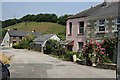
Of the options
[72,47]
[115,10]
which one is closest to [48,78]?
[115,10]

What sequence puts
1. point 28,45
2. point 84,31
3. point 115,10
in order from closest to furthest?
point 115,10 < point 84,31 < point 28,45

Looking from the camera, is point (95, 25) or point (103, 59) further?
point (95, 25)

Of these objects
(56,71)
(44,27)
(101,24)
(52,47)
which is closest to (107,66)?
(56,71)

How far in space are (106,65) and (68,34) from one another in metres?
17.7

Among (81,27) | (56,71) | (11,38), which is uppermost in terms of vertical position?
(81,27)

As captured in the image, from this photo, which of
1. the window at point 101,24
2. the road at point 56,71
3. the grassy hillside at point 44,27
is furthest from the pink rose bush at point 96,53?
the grassy hillside at point 44,27

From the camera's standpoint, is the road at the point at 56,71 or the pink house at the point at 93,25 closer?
the road at the point at 56,71

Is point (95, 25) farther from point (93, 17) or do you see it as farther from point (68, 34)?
point (68, 34)

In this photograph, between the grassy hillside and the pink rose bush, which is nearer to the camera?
the pink rose bush

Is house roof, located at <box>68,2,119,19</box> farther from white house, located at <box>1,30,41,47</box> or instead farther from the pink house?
white house, located at <box>1,30,41,47</box>

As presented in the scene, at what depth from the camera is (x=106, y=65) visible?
2608 cm

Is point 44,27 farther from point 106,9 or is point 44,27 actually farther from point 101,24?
point 101,24

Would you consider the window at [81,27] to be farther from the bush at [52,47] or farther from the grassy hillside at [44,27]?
the grassy hillside at [44,27]

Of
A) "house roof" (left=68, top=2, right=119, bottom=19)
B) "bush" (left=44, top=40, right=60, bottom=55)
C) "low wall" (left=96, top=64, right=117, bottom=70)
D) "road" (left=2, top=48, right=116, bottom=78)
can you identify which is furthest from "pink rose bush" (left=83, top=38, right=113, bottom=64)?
"bush" (left=44, top=40, right=60, bottom=55)
